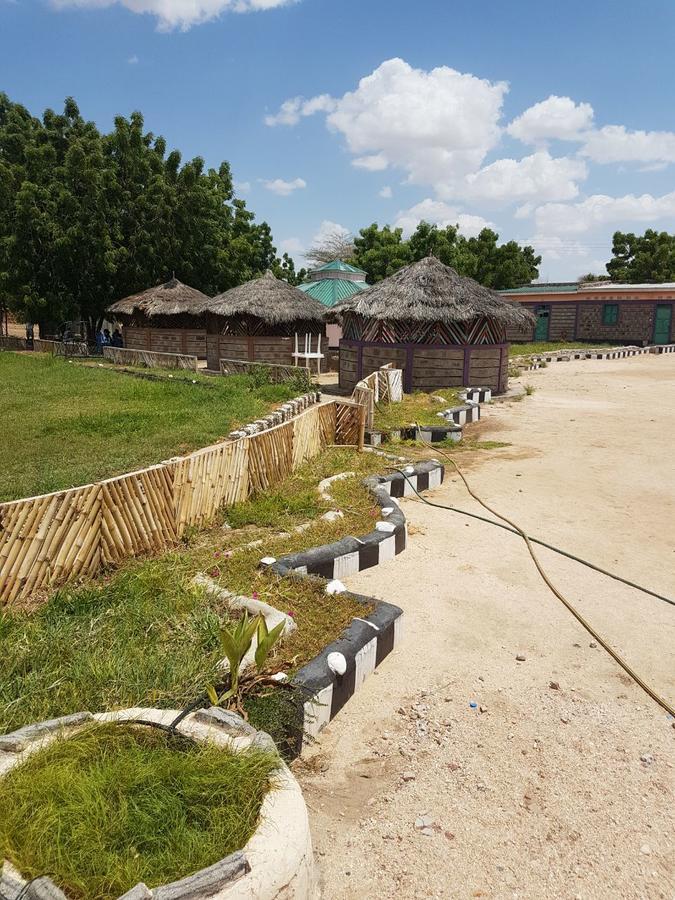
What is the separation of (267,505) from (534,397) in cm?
1402

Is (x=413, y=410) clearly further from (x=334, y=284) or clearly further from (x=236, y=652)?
(x=334, y=284)

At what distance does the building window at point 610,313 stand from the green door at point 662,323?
2.09 meters

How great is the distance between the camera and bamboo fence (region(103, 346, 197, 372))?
2419 centimetres

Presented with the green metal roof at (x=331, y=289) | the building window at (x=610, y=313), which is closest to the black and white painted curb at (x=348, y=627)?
the green metal roof at (x=331, y=289)

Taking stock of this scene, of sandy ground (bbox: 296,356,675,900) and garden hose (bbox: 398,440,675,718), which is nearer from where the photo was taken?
sandy ground (bbox: 296,356,675,900)

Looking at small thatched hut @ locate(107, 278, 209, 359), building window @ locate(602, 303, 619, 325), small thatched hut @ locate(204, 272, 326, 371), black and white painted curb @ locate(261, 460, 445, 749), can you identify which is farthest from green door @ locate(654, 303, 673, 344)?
black and white painted curb @ locate(261, 460, 445, 749)

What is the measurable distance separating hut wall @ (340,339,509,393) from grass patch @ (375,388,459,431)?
1.09 m

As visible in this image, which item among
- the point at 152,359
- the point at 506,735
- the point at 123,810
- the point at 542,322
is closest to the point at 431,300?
the point at 152,359

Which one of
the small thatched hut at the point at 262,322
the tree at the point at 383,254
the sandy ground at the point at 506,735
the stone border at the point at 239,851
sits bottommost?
the sandy ground at the point at 506,735

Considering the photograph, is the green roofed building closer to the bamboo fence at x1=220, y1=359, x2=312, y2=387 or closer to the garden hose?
the bamboo fence at x1=220, y1=359, x2=312, y2=387

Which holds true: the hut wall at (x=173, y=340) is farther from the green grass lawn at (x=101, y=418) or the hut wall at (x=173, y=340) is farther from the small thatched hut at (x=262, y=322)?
the green grass lawn at (x=101, y=418)

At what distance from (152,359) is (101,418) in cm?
1280

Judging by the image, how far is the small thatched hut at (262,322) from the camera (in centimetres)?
2397

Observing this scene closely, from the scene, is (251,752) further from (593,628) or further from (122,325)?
(122,325)
